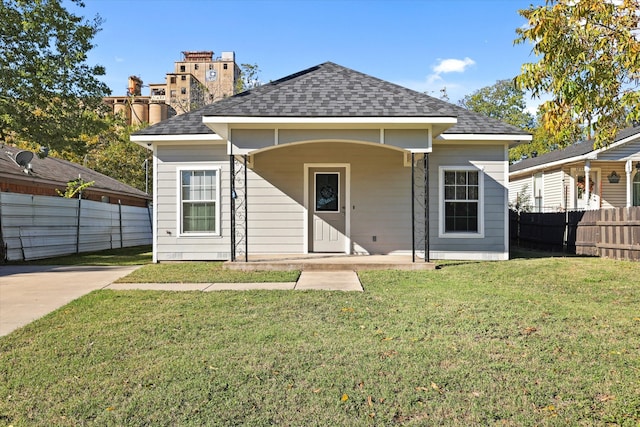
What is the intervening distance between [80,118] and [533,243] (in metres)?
14.8

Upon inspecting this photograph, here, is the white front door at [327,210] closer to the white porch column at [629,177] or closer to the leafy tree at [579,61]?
the leafy tree at [579,61]

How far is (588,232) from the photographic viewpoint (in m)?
11.6

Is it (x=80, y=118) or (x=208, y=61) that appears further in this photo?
(x=208, y=61)

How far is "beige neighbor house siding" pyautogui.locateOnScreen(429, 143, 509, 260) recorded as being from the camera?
35.4ft

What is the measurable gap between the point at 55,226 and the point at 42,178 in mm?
3318

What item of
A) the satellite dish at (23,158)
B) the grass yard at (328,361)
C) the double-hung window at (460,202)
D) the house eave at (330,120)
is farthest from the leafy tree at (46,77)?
the double-hung window at (460,202)

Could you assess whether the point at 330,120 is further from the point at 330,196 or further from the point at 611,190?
the point at 611,190

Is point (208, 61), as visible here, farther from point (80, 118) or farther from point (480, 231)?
point (480, 231)

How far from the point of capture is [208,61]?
3841 inches

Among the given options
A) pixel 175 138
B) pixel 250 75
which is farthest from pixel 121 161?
pixel 175 138

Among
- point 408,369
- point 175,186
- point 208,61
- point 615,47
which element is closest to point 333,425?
point 408,369

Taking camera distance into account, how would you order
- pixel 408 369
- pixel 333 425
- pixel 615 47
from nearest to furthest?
pixel 333 425
pixel 408 369
pixel 615 47

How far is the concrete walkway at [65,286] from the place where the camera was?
5.91 metres

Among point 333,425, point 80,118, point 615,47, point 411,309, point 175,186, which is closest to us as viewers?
point 333,425
